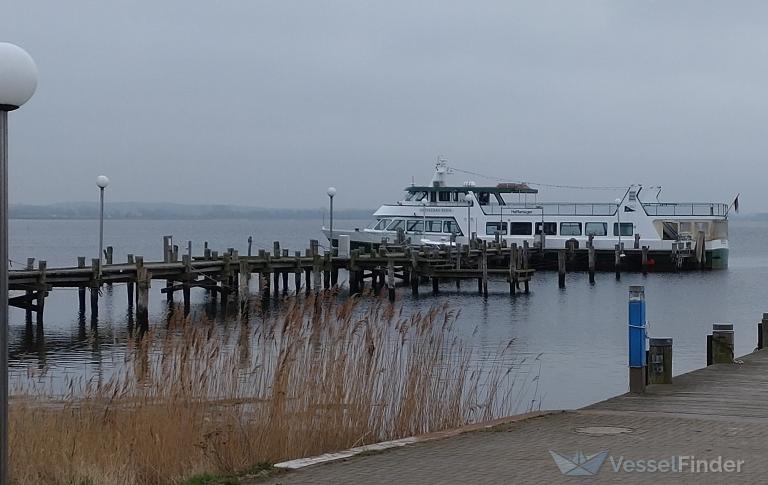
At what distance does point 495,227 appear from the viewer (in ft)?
219

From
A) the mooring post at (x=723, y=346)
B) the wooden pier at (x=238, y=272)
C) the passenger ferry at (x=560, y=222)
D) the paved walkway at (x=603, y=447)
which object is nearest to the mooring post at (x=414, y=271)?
the wooden pier at (x=238, y=272)

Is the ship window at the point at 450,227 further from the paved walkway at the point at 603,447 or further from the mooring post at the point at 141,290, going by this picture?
the paved walkway at the point at 603,447

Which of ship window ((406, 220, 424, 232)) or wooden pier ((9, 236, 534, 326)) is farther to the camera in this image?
ship window ((406, 220, 424, 232))

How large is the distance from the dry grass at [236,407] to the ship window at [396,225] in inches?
2082

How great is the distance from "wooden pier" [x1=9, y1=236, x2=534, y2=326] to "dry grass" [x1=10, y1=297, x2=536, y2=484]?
22.0ft

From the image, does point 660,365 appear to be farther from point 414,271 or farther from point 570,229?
point 570,229

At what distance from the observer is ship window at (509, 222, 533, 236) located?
218ft

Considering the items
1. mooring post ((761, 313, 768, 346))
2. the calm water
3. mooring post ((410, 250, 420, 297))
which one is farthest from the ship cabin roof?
mooring post ((761, 313, 768, 346))

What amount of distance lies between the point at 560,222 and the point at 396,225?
379 inches

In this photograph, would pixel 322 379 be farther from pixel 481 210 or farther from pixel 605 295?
pixel 481 210

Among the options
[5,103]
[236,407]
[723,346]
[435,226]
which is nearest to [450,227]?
[435,226]

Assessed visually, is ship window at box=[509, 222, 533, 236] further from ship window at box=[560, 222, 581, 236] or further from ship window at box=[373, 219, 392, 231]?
ship window at box=[373, 219, 392, 231]

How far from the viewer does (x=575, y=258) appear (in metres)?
64.1

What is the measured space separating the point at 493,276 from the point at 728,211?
1752 cm
